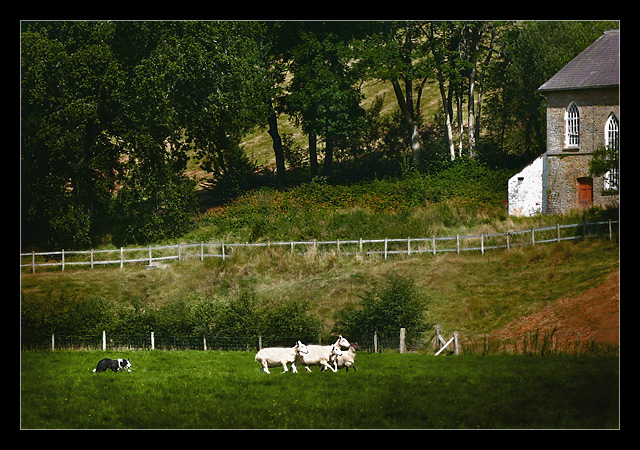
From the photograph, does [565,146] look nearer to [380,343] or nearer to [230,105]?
[230,105]

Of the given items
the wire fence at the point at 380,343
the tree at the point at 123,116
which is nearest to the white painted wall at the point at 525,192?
the wire fence at the point at 380,343

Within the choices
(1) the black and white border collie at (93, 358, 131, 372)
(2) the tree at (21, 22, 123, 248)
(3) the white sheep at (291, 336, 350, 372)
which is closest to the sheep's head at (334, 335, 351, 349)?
(3) the white sheep at (291, 336, 350, 372)

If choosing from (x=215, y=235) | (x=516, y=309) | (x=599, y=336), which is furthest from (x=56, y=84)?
(x=599, y=336)

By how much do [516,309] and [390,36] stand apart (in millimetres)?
13748

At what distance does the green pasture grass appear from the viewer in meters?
22.0

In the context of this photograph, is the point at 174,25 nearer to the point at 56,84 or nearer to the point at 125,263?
the point at 56,84

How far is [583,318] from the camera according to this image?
2786 cm

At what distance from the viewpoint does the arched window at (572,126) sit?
37.6 meters

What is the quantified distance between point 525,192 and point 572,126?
3443 mm

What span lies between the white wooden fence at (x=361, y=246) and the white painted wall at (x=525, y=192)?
1459mm

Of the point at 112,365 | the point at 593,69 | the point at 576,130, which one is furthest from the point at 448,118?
the point at 112,365

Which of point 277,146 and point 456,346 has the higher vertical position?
point 277,146

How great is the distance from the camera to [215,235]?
122ft

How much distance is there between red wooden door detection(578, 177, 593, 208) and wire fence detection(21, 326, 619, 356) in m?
8.45
